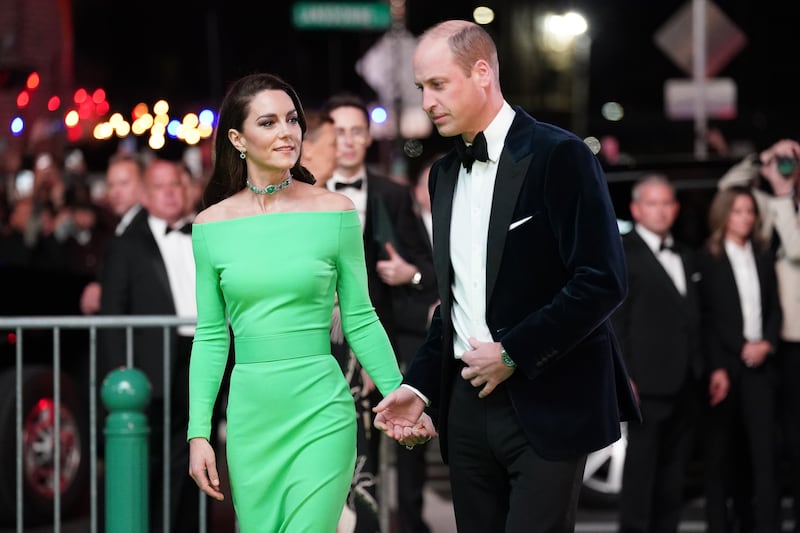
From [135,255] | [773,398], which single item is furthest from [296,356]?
[773,398]

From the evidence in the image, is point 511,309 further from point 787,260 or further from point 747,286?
point 787,260

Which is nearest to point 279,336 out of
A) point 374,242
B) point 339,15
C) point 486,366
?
point 486,366

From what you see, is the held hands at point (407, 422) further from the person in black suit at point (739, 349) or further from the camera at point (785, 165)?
the camera at point (785, 165)

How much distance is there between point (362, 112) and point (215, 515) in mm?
3942

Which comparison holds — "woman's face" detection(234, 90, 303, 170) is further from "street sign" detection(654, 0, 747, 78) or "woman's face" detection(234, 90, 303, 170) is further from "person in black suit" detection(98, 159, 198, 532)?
"street sign" detection(654, 0, 747, 78)

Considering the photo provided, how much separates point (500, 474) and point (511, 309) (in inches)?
21.7

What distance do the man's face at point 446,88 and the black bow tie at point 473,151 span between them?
0.20 feet

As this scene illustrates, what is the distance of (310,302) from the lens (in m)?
4.65

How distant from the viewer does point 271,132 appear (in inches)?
188

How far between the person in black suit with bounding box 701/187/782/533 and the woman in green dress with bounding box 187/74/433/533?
452cm

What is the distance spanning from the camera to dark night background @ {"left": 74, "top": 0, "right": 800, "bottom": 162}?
853 inches

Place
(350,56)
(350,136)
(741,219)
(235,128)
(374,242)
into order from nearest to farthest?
(235,128) → (374,242) → (350,136) → (741,219) → (350,56)

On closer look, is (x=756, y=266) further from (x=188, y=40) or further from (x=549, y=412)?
(x=188, y=40)

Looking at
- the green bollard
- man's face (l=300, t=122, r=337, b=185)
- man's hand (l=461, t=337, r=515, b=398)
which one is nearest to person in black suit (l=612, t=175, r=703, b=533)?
man's face (l=300, t=122, r=337, b=185)
